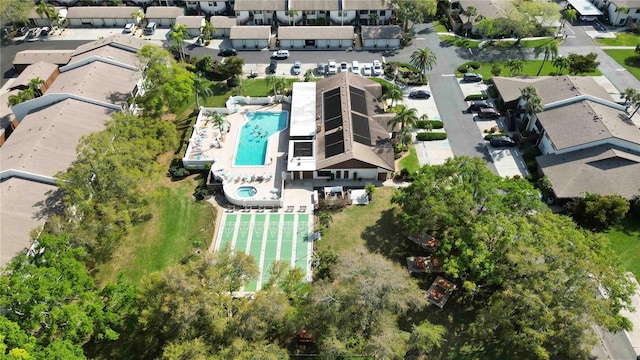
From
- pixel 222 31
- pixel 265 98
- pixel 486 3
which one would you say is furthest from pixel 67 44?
pixel 486 3

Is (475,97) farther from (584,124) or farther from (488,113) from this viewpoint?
(584,124)

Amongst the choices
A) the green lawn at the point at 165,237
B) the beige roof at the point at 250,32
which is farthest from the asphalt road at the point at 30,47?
the green lawn at the point at 165,237

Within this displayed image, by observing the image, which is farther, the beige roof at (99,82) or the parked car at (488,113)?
the parked car at (488,113)

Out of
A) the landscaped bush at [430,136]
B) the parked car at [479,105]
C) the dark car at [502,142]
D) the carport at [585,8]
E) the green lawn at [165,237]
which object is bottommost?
the green lawn at [165,237]

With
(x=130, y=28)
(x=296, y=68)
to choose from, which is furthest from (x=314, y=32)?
(x=130, y=28)

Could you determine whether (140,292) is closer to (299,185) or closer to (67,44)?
(299,185)

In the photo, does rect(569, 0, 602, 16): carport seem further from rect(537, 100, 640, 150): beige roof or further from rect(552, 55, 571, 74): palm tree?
rect(537, 100, 640, 150): beige roof

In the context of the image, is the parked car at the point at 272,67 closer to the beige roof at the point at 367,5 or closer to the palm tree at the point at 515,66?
the beige roof at the point at 367,5
